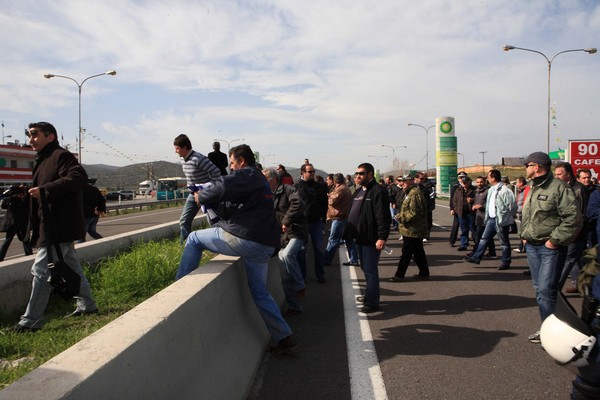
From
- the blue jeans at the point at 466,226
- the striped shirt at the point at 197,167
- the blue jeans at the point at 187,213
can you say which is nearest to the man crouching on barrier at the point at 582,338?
the striped shirt at the point at 197,167

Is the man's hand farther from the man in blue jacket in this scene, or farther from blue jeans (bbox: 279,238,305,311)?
blue jeans (bbox: 279,238,305,311)

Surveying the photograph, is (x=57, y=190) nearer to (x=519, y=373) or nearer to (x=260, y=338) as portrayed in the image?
(x=260, y=338)

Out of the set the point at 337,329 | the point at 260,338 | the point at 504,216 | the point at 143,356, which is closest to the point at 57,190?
the point at 260,338

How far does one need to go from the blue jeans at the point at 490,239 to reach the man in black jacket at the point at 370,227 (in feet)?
13.8

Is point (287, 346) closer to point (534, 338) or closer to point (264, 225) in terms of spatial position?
point (264, 225)

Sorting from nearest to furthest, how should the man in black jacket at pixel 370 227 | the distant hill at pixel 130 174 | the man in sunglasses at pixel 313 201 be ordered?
the man in black jacket at pixel 370 227 → the man in sunglasses at pixel 313 201 → the distant hill at pixel 130 174

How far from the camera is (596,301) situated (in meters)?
2.63

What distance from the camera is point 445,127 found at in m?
56.0

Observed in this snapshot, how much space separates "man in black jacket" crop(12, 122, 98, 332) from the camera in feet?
14.9

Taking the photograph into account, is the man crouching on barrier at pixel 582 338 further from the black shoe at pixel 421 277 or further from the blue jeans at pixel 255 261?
the black shoe at pixel 421 277

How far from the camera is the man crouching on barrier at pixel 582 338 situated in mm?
2576

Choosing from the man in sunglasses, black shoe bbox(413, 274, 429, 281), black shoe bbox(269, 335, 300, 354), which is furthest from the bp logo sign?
black shoe bbox(269, 335, 300, 354)

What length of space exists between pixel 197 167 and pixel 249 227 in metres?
2.42

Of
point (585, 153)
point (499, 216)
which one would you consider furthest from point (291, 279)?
point (585, 153)
